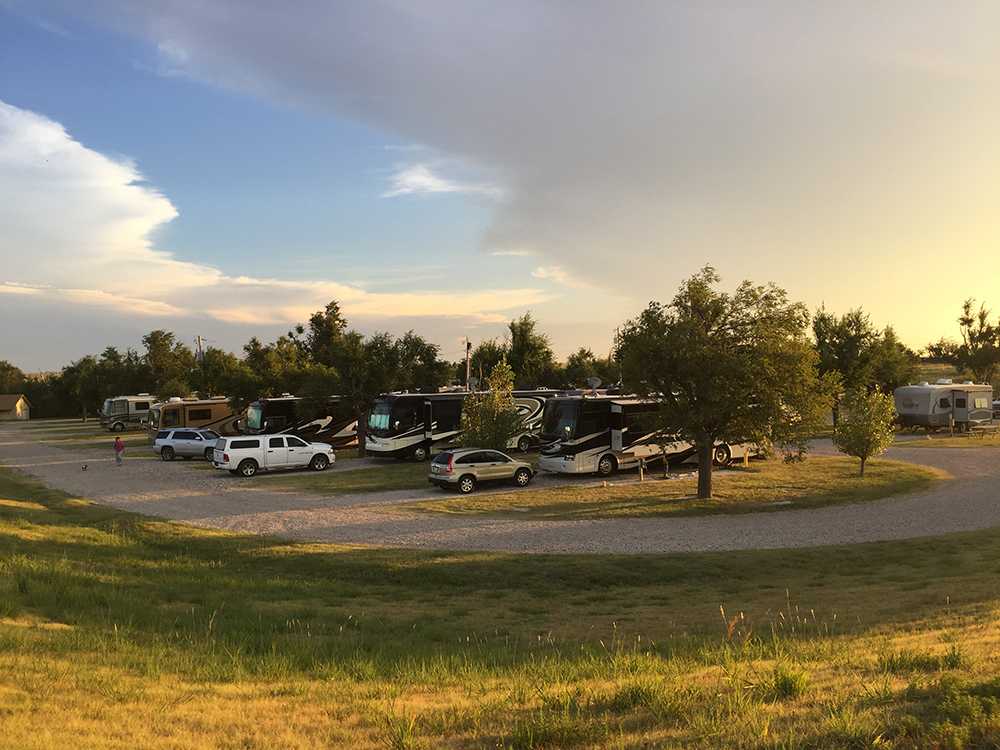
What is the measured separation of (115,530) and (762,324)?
57.7 feet

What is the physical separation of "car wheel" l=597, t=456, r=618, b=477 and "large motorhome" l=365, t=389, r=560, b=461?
553 centimetres

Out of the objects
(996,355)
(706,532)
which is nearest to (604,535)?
(706,532)

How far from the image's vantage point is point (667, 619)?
9.84m

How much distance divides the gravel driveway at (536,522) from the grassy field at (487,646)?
3.99 ft

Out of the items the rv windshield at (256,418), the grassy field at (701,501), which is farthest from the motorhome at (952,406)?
the rv windshield at (256,418)

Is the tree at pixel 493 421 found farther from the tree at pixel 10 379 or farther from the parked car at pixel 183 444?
the tree at pixel 10 379

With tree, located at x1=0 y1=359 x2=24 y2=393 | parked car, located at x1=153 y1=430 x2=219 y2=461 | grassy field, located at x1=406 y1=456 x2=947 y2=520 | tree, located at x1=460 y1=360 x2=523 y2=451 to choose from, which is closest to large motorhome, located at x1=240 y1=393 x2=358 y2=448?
parked car, located at x1=153 y1=430 x2=219 y2=461

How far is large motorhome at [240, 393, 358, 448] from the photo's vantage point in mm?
37344

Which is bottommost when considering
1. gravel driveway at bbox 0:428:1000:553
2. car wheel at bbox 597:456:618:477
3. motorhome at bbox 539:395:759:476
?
gravel driveway at bbox 0:428:1000:553

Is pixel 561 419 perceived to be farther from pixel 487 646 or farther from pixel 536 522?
pixel 487 646

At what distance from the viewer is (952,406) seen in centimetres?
4178

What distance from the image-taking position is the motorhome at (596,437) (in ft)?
86.2

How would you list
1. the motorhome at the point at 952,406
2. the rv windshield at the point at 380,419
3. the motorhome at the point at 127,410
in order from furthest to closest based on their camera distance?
the motorhome at the point at 127,410 < the motorhome at the point at 952,406 < the rv windshield at the point at 380,419

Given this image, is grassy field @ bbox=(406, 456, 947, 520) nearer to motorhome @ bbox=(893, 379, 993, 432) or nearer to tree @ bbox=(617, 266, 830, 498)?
tree @ bbox=(617, 266, 830, 498)
